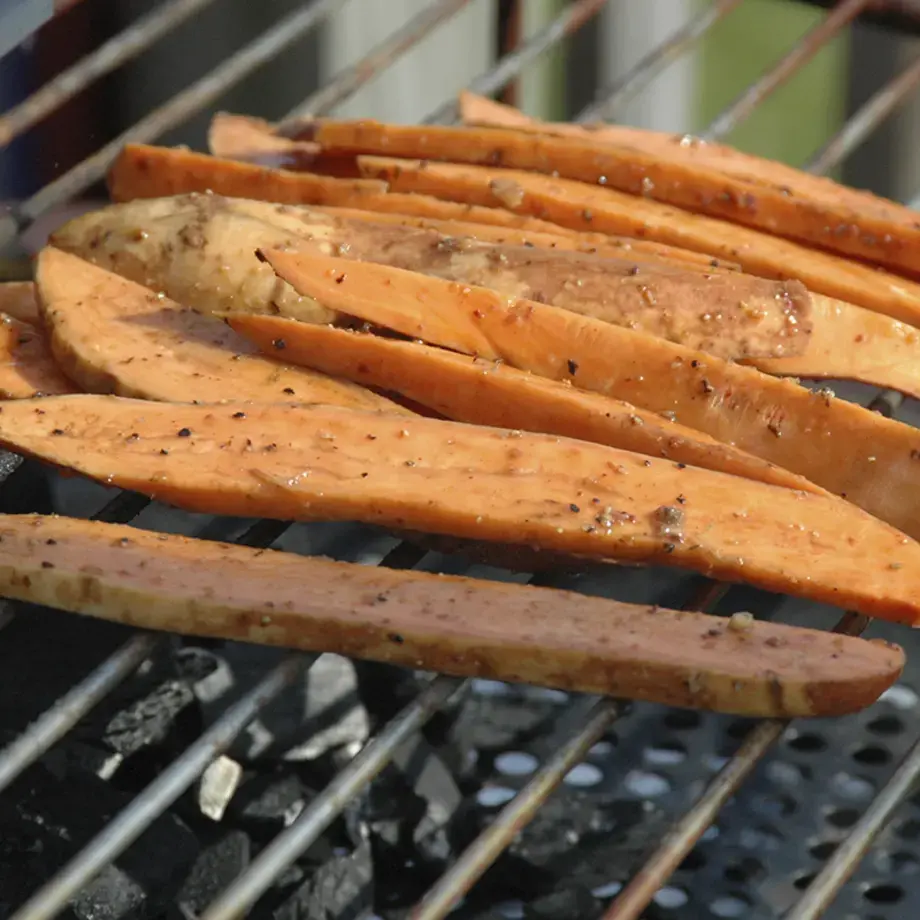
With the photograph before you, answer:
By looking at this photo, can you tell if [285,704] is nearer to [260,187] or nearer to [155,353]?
[155,353]

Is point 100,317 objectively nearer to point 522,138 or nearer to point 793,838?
point 522,138

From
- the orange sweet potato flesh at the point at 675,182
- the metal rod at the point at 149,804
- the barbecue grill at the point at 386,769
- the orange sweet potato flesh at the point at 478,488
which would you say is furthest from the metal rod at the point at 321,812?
the orange sweet potato flesh at the point at 675,182

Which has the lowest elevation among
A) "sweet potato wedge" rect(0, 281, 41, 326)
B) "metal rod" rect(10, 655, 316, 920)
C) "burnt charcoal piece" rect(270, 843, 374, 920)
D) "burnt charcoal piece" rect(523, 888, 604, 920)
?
"burnt charcoal piece" rect(523, 888, 604, 920)

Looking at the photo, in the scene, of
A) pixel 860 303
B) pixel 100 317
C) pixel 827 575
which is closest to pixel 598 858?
pixel 827 575

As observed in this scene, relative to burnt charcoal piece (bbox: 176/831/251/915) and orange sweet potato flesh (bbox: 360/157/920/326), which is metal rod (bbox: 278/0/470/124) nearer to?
orange sweet potato flesh (bbox: 360/157/920/326)

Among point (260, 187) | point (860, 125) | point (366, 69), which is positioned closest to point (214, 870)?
point (260, 187)

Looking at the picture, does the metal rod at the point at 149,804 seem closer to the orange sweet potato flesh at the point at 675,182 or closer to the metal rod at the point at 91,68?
the orange sweet potato flesh at the point at 675,182

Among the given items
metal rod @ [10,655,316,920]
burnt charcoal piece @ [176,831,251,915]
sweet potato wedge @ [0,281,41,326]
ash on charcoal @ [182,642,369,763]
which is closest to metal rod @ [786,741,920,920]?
metal rod @ [10,655,316,920]
